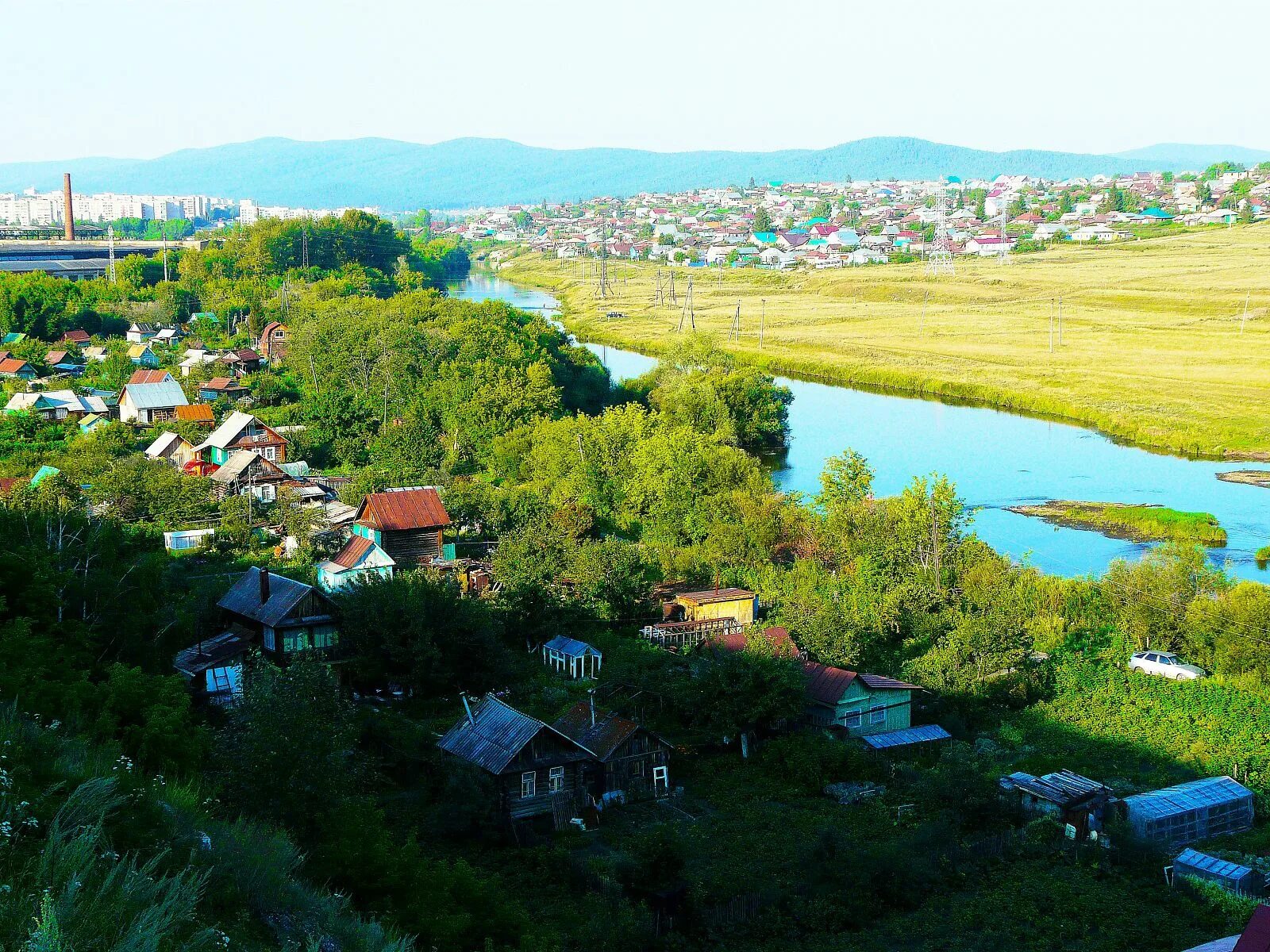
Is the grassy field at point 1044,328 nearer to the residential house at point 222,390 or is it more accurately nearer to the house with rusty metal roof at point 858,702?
the residential house at point 222,390

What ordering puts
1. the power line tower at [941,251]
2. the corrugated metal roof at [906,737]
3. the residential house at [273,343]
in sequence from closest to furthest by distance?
the corrugated metal roof at [906,737] < the residential house at [273,343] < the power line tower at [941,251]

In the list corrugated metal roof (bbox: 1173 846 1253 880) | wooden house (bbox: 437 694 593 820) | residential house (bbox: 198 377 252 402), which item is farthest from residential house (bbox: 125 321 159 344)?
corrugated metal roof (bbox: 1173 846 1253 880)

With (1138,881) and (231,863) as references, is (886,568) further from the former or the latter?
(231,863)

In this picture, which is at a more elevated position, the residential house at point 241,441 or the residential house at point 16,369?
the residential house at point 16,369

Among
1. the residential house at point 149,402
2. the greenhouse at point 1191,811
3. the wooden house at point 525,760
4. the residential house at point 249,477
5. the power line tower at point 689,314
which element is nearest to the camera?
the greenhouse at point 1191,811

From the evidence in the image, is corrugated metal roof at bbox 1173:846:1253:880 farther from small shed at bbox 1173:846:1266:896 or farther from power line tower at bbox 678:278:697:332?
power line tower at bbox 678:278:697:332

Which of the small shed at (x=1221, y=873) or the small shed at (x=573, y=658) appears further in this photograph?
the small shed at (x=573, y=658)

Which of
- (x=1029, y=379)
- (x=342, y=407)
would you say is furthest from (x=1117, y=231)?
(x=342, y=407)

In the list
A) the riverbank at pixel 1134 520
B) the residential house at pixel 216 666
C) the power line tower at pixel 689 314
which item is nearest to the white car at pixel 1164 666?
the riverbank at pixel 1134 520

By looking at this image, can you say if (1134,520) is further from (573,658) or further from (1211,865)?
(1211,865)
